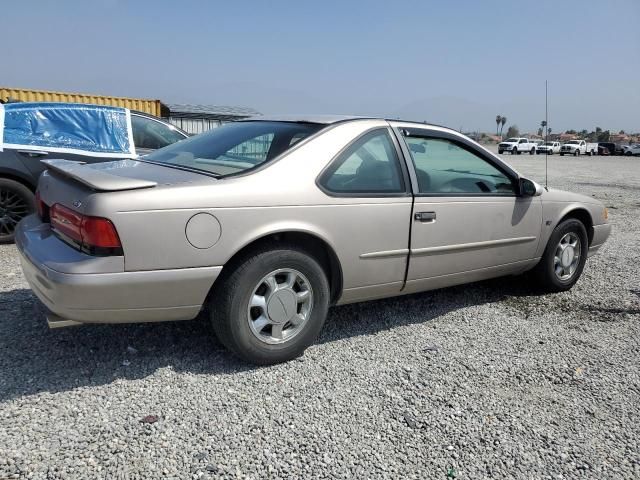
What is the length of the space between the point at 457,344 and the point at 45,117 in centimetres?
541

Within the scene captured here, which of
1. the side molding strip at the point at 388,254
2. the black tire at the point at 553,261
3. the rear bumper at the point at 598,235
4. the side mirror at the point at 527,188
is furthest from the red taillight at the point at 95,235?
the rear bumper at the point at 598,235

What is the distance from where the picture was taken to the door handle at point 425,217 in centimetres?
367

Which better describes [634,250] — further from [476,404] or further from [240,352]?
[240,352]

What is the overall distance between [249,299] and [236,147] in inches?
44.3

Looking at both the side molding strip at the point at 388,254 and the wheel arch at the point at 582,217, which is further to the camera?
the wheel arch at the point at 582,217

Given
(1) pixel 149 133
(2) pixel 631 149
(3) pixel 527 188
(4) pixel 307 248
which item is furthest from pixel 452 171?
(2) pixel 631 149

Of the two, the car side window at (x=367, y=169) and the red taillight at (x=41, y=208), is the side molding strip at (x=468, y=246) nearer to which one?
the car side window at (x=367, y=169)

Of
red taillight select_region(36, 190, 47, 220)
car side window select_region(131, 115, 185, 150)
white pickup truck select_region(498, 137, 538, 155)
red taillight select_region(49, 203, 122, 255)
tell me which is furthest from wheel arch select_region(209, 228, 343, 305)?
white pickup truck select_region(498, 137, 538, 155)

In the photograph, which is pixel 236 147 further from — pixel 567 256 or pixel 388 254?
pixel 567 256

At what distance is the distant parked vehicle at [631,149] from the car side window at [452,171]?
6080cm

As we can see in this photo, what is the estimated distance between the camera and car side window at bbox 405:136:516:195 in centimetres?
385

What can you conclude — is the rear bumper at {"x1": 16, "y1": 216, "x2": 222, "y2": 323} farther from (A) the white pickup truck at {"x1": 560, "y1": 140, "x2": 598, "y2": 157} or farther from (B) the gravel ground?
(A) the white pickup truck at {"x1": 560, "y1": 140, "x2": 598, "y2": 157}

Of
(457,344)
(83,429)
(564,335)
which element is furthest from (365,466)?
(564,335)

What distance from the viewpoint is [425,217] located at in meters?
3.71
